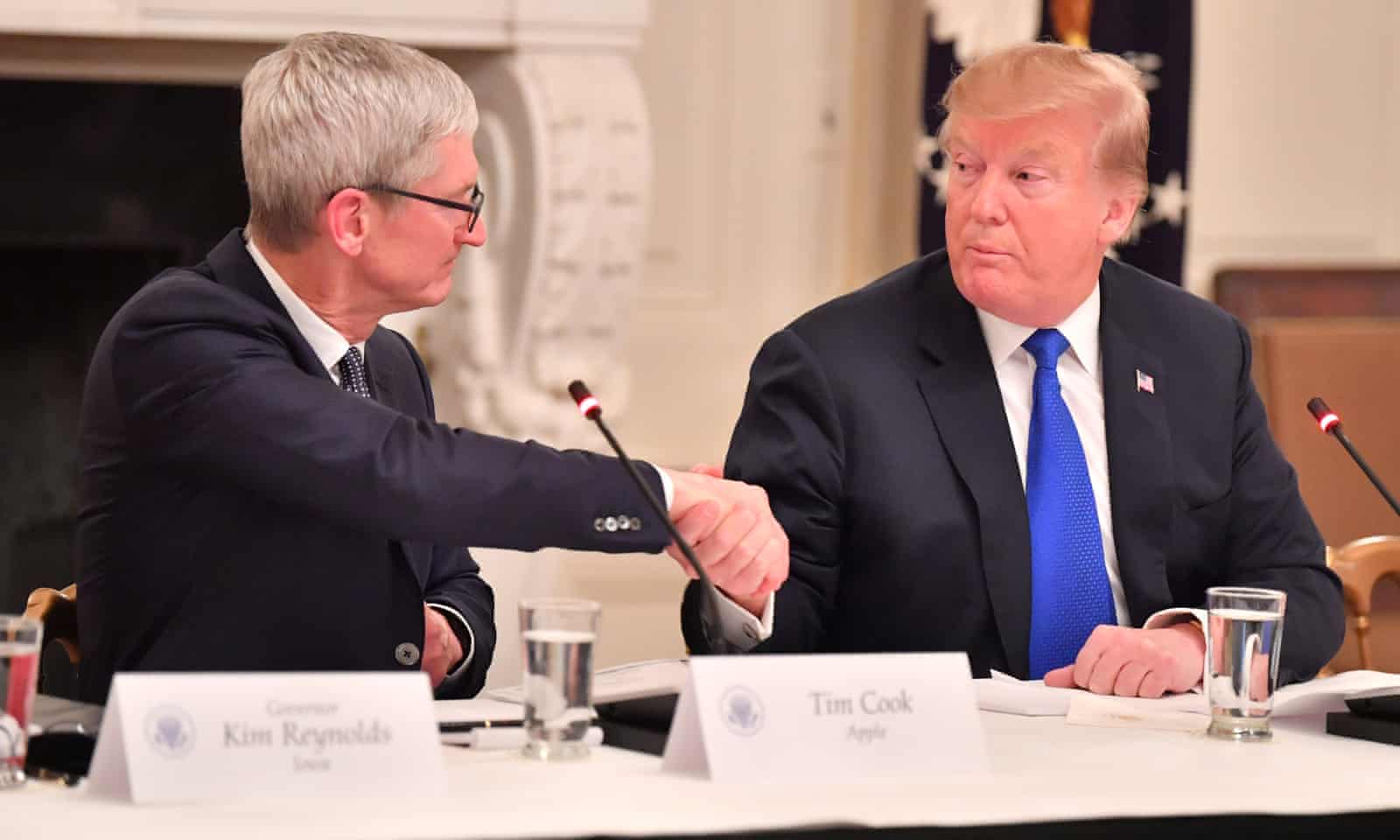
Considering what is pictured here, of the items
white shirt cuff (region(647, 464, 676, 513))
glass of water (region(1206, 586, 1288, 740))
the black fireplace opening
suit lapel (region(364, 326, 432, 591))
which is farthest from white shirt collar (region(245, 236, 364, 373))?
the black fireplace opening

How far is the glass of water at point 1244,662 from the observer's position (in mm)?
1856

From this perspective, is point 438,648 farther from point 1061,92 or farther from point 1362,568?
point 1362,568

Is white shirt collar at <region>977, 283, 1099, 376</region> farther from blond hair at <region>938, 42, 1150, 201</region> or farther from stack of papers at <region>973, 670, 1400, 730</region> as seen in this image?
stack of papers at <region>973, 670, 1400, 730</region>

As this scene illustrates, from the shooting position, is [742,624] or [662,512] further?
[742,624]

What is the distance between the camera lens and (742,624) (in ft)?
6.84

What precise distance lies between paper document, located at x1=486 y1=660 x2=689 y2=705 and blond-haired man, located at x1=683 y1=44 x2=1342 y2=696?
0.26m

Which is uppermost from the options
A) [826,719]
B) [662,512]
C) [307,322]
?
[307,322]

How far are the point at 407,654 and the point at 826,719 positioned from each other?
1.97ft

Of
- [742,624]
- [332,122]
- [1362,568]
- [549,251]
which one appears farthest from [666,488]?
[549,251]

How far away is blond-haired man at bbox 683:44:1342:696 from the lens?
232 cm

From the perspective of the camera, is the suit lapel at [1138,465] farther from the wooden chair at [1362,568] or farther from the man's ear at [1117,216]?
the wooden chair at [1362,568]

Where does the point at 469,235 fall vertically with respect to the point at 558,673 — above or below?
above

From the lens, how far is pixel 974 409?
2373mm

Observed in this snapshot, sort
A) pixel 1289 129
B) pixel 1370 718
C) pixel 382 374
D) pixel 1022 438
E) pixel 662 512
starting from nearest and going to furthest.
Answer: pixel 662 512
pixel 1370 718
pixel 382 374
pixel 1022 438
pixel 1289 129
